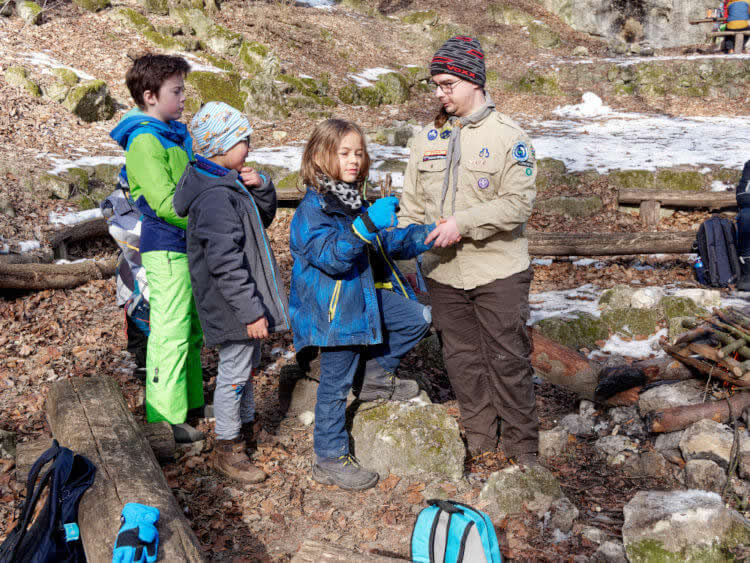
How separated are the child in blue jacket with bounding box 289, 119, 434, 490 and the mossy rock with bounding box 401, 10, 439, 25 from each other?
1842 cm

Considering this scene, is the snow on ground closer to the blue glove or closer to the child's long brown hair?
the child's long brown hair

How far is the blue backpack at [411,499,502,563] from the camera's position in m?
2.30

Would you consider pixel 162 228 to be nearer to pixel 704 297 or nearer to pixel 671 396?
pixel 671 396

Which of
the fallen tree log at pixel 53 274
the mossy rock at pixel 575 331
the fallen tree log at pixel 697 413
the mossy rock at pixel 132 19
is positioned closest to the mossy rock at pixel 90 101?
the mossy rock at pixel 132 19

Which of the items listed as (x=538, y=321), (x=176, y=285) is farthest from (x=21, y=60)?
(x=538, y=321)

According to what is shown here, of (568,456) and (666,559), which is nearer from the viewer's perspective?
(666,559)

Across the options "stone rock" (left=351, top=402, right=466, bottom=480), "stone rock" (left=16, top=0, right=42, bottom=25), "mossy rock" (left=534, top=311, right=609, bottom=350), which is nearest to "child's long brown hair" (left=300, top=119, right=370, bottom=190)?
"stone rock" (left=351, top=402, right=466, bottom=480)

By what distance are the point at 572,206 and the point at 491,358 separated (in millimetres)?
5992

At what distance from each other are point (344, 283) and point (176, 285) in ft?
3.78

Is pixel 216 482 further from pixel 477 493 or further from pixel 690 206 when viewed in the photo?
pixel 690 206

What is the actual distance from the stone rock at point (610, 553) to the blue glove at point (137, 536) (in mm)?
1948

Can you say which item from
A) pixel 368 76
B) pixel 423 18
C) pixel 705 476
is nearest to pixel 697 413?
pixel 705 476

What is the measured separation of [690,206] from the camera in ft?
28.6

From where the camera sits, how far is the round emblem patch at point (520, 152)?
3.27 metres
